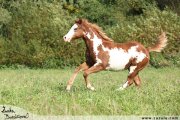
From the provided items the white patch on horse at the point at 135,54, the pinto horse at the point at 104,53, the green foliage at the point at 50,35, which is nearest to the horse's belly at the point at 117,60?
the pinto horse at the point at 104,53

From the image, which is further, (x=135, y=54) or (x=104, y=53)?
(x=135, y=54)

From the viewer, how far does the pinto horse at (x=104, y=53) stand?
12.4 metres

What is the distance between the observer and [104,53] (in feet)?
41.0

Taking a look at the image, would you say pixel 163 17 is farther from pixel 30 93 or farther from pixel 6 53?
pixel 30 93

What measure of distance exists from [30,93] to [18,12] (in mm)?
27427

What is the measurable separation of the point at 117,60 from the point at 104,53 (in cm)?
36

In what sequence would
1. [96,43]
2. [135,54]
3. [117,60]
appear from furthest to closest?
[135,54] → [96,43] → [117,60]

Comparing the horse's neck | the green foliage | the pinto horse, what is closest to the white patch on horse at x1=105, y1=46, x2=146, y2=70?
the pinto horse

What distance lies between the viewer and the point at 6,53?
119 ft

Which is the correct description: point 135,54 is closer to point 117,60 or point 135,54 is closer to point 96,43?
point 117,60

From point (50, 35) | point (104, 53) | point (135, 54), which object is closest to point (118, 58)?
point (104, 53)

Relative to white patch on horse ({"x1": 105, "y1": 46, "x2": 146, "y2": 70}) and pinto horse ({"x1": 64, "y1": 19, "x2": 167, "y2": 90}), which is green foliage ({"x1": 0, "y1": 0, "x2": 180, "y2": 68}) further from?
white patch on horse ({"x1": 105, "y1": 46, "x2": 146, "y2": 70})

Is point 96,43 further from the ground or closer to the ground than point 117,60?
further from the ground

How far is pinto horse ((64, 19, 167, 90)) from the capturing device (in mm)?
12438
